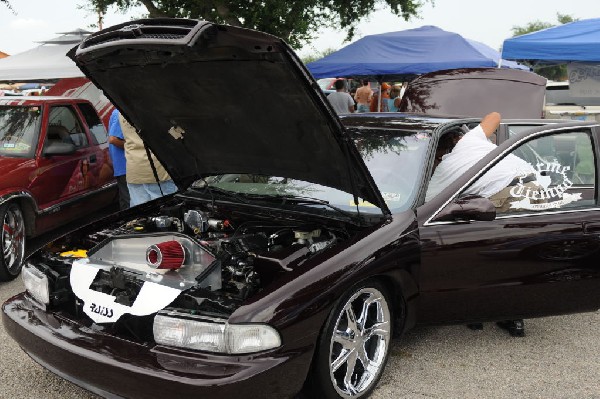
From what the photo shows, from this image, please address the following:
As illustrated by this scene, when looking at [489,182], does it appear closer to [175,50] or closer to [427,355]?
[427,355]

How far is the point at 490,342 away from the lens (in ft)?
13.2

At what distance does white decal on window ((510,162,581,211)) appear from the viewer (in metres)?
3.81

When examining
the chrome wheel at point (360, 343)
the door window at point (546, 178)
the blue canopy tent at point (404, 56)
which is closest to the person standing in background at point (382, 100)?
the blue canopy tent at point (404, 56)

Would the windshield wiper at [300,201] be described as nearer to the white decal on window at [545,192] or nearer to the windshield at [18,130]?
the white decal on window at [545,192]

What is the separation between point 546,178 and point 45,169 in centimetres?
455

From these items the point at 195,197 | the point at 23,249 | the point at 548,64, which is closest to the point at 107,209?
the point at 23,249

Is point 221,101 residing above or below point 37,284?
above

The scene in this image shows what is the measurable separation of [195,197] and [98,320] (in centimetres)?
140

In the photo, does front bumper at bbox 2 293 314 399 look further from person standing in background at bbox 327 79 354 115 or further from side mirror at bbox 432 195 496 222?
person standing in background at bbox 327 79 354 115

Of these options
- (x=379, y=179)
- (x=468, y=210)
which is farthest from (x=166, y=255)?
(x=468, y=210)

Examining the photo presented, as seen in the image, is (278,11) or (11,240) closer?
(11,240)

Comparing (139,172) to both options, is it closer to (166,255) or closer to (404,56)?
(166,255)

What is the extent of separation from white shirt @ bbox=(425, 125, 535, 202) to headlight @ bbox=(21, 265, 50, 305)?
221 cm

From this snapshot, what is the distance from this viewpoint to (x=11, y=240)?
17.8 feet
